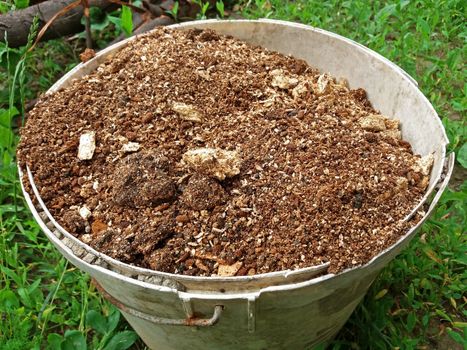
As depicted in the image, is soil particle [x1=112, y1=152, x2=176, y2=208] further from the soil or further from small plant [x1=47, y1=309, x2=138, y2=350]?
small plant [x1=47, y1=309, x2=138, y2=350]

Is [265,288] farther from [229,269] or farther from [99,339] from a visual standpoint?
[99,339]

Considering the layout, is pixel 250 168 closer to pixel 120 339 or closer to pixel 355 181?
pixel 355 181

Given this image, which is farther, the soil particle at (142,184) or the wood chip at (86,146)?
the wood chip at (86,146)

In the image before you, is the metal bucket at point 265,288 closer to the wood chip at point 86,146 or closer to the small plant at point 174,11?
the wood chip at point 86,146

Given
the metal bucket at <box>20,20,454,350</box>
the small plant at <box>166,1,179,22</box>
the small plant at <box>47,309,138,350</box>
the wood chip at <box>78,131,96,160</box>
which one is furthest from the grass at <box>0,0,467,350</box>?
the small plant at <box>166,1,179,22</box>

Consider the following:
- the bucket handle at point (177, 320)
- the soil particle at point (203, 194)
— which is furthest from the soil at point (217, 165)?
the bucket handle at point (177, 320)

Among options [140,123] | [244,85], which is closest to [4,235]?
[140,123]
